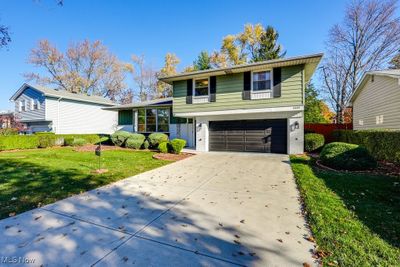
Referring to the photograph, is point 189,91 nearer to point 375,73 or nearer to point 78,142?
point 78,142

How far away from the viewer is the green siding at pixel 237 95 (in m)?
10.3

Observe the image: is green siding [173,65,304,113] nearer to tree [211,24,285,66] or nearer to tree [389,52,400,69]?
tree [211,24,285,66]

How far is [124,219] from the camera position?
3408 millimetres

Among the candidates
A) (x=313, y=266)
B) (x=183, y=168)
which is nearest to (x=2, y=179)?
(x=183, y=168)

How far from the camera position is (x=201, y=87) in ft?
41.5

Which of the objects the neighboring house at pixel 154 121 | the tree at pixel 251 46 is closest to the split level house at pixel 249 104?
the neighboring house at pixel 154 121

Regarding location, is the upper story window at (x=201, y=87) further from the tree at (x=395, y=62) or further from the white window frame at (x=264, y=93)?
the tree at (x=395, y=62)

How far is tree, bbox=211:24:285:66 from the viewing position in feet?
79.0

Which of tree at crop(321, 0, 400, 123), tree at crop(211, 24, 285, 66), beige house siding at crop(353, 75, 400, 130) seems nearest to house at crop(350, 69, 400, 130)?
beige house siding at crop(353, 75, 400, 130)

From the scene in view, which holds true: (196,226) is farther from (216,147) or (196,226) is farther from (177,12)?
(177,12)

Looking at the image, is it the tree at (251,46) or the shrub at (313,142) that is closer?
the shrub at (313,142)

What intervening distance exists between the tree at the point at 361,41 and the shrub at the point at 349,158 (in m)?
15.9

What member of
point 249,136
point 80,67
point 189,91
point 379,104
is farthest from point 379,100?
point 80,67

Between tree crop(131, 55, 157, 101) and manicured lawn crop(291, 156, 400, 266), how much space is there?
29.6 meters
